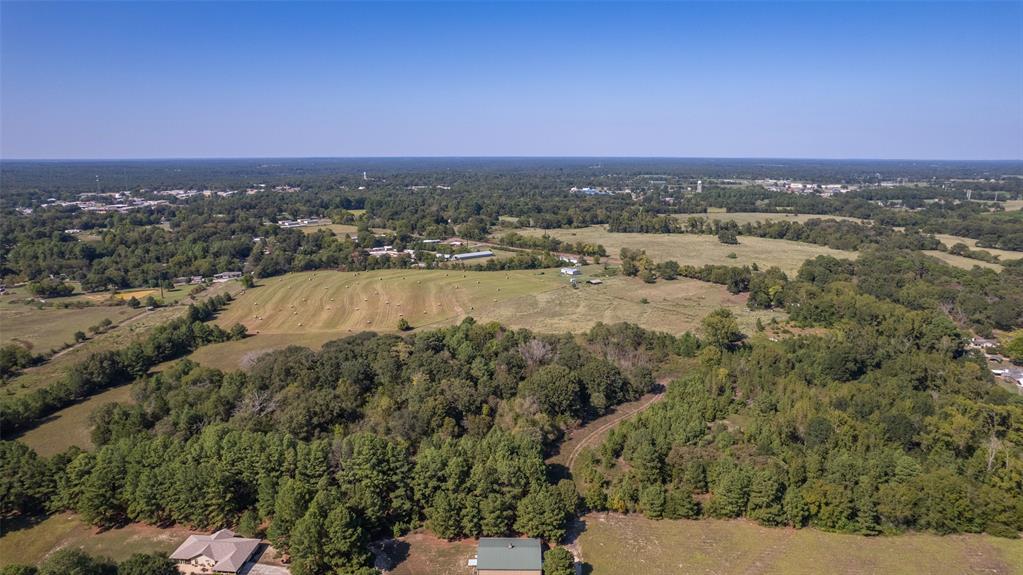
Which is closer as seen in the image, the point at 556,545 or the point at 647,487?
the point at 556,545

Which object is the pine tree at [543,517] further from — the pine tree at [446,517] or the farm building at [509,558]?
the pine tree at [446,517]

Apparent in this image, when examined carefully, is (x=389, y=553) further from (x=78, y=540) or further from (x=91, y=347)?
(x=91, y=347)

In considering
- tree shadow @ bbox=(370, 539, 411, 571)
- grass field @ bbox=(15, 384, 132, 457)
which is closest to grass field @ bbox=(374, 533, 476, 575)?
tree shadow @ bbox=(370, 539, 411, 571)

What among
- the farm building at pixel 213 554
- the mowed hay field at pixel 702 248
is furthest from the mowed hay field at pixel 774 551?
the mowed hay field at pixel 702 248

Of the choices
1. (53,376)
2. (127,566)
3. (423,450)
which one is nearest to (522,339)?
(423,450)

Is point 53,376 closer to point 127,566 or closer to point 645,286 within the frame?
point 127,566

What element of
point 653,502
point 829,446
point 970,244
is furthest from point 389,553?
point 970,244
